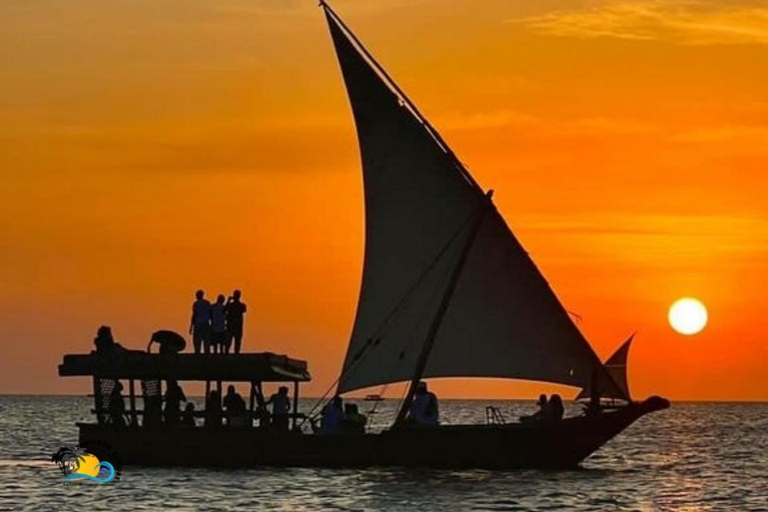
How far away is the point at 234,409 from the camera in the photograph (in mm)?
55000

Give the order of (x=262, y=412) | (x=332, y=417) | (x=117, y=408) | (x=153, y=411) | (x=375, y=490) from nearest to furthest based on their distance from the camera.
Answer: (x=375, y=490) < (x=262, y=412) < (x=117, y=408) < (x=332, y=417) < (x=153, y=411)

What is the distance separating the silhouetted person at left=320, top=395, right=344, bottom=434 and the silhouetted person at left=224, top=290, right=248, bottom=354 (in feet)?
11.0

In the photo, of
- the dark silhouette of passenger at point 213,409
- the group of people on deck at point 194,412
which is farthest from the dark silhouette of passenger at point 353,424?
the dark silhouette of passenger at point 213,409

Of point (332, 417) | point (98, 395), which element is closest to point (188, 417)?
point (98, 395)

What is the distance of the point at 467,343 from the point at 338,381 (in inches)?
158

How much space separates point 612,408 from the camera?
55.9 meters

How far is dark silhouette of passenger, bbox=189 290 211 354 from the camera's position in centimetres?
5319

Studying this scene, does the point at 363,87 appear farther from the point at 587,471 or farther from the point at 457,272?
the point at 587,471

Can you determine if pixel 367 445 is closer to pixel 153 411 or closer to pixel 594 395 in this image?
pixel 153 411

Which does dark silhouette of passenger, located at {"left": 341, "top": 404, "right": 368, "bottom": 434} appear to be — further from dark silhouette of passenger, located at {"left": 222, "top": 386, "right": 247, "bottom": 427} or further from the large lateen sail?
dark silhouette of passenger, located at {"left": 222, "top": 386, "right": 247, "bottom": 427}

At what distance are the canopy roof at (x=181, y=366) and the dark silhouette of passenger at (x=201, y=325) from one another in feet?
1.73

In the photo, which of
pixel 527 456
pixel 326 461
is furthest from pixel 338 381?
pixel 527 456

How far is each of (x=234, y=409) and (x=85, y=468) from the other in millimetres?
7542

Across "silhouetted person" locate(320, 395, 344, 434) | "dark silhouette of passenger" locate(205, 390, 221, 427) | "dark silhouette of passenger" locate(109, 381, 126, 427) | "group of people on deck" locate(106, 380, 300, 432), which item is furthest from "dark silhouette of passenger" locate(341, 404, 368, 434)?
"dark silhouette of passenger" locate(109, 381, 126, 427)
